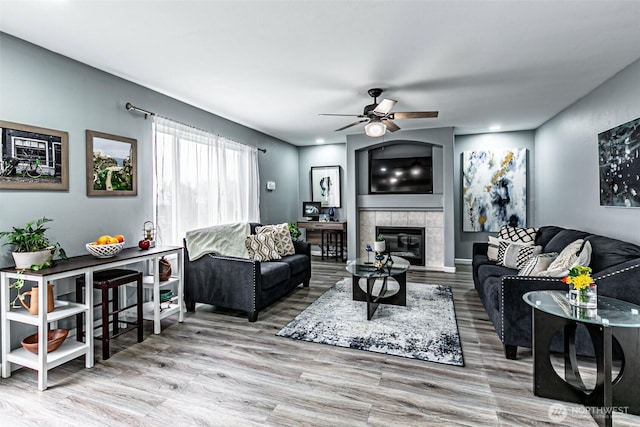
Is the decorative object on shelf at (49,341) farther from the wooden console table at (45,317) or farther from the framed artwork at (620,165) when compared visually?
the framed artwork at (620,165)

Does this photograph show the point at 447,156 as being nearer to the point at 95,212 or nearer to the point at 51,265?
the point at 95,212

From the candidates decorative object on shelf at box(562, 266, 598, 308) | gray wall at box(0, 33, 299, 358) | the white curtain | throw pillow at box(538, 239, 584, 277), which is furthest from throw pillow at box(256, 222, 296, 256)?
decorative object on shelf at box(562, 266, 598, 308)

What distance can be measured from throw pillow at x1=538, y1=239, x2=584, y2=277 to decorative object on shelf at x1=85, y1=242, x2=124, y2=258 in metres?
3.61

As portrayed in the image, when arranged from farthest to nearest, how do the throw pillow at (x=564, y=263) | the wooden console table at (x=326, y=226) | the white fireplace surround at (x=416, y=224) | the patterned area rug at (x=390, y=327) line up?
the wooden console table at (x=326, y=226)
the white fireplace surround at (x=416, y=224)
the patterned area rug at (x=390, y=327)
the throw pillow at (x=564, y=263)

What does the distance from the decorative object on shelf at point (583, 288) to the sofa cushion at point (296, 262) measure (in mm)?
2910

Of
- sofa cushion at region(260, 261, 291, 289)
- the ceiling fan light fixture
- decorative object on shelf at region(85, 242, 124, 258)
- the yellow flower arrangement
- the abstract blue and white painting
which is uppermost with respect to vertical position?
the ceiling fan light fixture

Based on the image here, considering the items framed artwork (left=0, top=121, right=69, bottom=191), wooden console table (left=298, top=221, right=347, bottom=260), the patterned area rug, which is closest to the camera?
framed artwork (left=0, top=121, right=69, bottom=191)

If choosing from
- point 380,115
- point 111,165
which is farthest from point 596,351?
point 111,165

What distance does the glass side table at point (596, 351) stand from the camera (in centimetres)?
175

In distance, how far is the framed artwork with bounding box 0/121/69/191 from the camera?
2.39 m

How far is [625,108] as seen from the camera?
301 centimetres

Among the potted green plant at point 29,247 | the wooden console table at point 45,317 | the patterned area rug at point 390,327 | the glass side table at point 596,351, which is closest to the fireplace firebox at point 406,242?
the patterned area rug at point 390,327

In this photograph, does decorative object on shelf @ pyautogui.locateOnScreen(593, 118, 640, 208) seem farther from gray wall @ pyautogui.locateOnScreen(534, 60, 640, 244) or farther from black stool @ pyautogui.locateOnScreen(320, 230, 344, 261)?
black stool @ pyautogui.locateOnScreen(320, 230, 344, 261)

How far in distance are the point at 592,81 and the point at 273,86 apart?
11.1 ft
